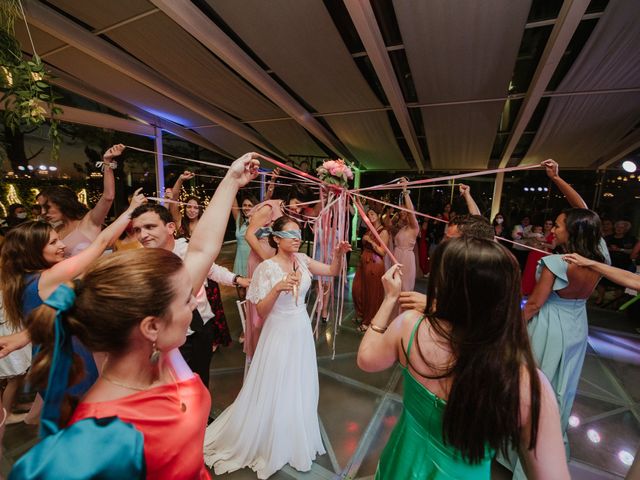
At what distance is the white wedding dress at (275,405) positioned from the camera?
6.42 feet

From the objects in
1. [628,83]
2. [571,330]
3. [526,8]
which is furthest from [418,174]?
[571,330]

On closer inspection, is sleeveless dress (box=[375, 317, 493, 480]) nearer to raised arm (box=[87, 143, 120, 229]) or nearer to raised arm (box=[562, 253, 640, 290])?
raised arm (box=[562, 253, 640, 290])

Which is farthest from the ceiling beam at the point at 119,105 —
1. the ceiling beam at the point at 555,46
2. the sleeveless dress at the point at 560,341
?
the ceiling beam at the point at 555,46

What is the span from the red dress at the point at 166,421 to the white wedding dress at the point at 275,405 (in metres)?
1.10

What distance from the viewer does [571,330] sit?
2.04m

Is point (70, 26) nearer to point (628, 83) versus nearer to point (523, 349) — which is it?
point (523, 349)

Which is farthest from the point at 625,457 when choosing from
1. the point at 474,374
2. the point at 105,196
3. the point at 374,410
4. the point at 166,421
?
the point at 105,196

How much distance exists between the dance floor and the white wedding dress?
0.10 m

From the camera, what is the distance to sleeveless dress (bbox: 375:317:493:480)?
1.02 metres

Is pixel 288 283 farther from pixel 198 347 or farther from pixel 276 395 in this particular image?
pixel 198 347

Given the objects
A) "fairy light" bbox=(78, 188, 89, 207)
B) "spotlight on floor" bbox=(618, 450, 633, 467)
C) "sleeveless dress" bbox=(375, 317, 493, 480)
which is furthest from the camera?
"fairy light" bbox=(78, 188, 89, 207)

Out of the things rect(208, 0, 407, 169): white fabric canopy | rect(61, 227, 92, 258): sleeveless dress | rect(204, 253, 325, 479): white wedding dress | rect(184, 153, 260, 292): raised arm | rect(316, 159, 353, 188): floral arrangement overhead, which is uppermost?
rect(208, 0, 407, 169): white fabric canopy

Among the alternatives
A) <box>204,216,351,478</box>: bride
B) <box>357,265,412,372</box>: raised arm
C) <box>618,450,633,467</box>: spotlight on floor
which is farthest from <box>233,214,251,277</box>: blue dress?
<box>618,450,633,467</box>: spotlight on floor

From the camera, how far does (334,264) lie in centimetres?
227
